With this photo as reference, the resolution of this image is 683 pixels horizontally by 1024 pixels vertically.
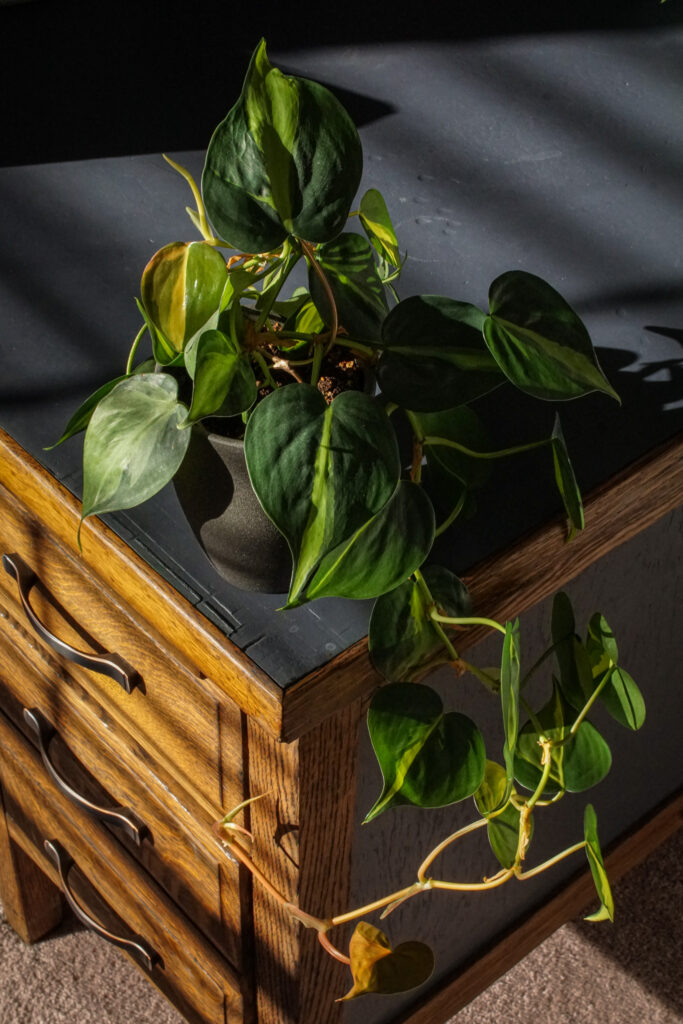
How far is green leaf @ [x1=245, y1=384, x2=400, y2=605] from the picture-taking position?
445mm

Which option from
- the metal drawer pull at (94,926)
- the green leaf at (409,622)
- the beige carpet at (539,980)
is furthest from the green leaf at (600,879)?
the beige carpet at (539,980)

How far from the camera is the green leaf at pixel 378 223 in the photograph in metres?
0.57

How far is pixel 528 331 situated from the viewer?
0.49m

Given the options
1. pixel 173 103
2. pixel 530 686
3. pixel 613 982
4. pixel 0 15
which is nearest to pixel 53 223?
pixel 173 103

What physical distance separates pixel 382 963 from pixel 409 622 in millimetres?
150

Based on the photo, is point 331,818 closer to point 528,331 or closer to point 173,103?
point 528,331

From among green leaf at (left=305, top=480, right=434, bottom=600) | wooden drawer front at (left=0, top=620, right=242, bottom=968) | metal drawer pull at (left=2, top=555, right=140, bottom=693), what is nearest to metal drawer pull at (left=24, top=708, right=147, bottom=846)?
wooden drawer front at (left=0, top=620, right=242, bottom=968)

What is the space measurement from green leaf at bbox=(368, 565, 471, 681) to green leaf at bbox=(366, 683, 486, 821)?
1cm

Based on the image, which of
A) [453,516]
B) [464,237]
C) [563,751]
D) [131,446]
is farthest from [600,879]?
[464,237]

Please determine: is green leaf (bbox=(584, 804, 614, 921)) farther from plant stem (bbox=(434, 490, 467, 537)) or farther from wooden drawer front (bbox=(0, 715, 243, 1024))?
wooden drawer front (bbox=(0, 715, 243, 1024))

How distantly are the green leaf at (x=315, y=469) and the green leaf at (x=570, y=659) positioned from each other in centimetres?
17

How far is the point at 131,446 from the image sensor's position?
1.60 ft

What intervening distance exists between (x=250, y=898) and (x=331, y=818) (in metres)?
0.10

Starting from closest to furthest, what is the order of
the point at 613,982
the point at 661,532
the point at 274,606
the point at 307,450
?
the point at 307,450 < the point at 274,606 < the point at 661,532 < the point at 613,982
